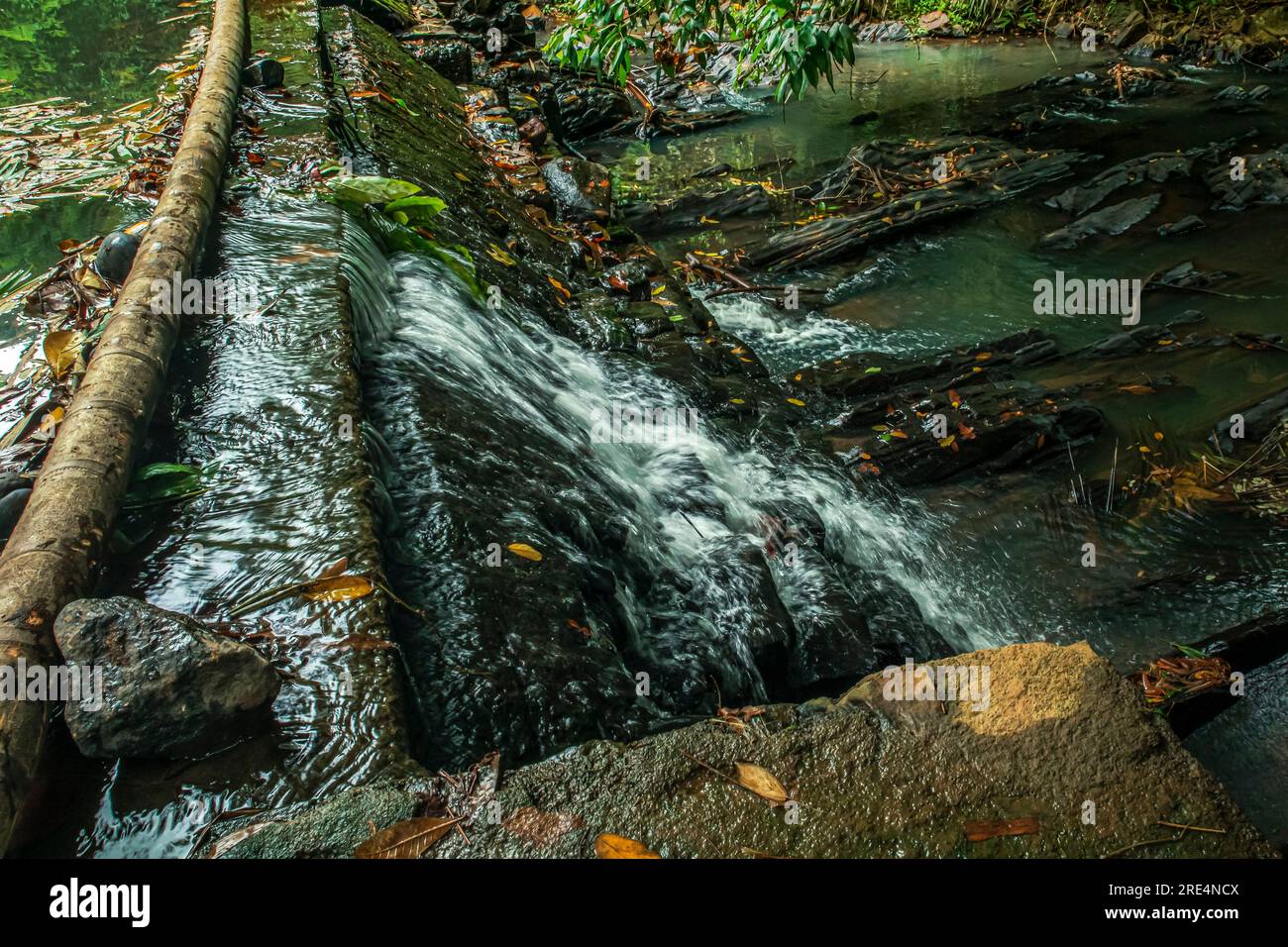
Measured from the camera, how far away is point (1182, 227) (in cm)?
852

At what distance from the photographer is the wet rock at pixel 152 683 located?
2.03 m

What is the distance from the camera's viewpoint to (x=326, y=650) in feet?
7.71

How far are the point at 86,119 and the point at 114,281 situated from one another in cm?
340

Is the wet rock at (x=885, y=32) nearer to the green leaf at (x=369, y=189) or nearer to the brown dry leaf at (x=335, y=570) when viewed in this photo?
the green leaf at (x=369, y=189)

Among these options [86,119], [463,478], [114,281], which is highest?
[86,119]

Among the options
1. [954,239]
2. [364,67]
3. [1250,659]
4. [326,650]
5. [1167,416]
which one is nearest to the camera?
[326,650]

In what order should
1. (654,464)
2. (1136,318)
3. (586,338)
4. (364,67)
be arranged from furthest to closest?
(364,67), (1136,318), (586,338), (654,464)

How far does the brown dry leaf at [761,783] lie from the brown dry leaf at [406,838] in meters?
0.69

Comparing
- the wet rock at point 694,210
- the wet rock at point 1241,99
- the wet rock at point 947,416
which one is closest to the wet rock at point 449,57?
the wet rock at point 694,210

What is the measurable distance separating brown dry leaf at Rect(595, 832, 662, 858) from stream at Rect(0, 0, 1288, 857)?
0.59 m

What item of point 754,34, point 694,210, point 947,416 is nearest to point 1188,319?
point 947,416

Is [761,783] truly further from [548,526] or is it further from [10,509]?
[10,509]
